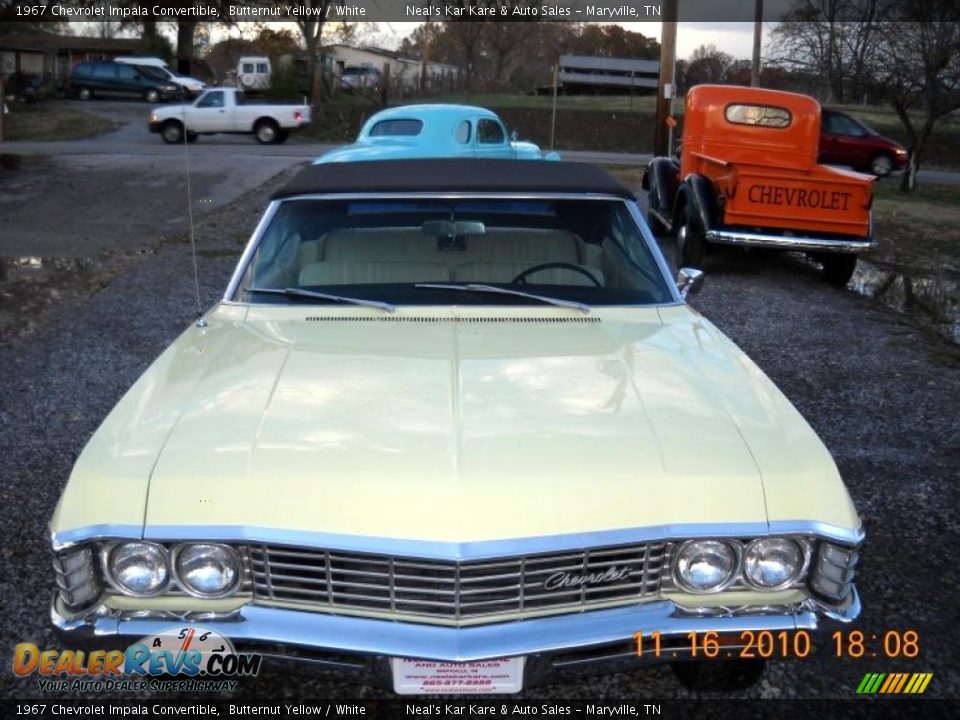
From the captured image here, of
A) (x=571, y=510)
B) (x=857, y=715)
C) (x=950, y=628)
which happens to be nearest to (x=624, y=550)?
(x=571, y=510)

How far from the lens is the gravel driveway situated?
10.3ft

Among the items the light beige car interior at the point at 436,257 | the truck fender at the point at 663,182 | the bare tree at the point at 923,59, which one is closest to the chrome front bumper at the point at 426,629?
the light beige car interior at the point at 436,257

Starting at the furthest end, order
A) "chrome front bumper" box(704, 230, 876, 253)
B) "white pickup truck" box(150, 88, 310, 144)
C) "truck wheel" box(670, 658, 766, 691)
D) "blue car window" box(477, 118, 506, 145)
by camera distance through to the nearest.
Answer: "white pickup truck" box(150, 88, 310, 144) → "blue car window" box(477, 118, 506, 145) → "chrome front bumper" box(704, 230, 876, 253) → "truck wheel" box(670, 658, 766, 691)

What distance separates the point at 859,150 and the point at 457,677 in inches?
946

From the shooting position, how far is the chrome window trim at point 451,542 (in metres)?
2.16

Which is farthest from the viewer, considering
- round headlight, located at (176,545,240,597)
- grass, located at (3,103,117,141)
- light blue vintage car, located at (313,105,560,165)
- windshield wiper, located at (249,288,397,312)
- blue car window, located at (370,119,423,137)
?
grass, located at (3,103,117,141)

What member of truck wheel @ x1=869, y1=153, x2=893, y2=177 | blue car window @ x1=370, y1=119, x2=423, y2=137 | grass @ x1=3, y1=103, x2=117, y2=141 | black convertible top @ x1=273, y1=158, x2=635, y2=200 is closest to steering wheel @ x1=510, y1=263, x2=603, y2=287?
black convertible top @ x1=273, y1=158, x2=635, y2=200

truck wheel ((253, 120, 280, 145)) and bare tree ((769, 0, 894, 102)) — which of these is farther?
truck wheel ((253, 120, 280, 145))

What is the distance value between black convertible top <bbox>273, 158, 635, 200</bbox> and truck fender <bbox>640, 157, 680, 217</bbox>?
820cm

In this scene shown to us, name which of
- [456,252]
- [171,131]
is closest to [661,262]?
[456,252]

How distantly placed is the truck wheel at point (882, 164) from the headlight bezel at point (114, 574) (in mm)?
24129

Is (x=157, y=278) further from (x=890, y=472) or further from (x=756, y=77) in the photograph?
(x=756, y=77)

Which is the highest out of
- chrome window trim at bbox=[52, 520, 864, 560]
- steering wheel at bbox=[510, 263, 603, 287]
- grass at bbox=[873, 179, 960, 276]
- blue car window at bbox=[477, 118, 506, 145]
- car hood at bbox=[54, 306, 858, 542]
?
blue car window at bbox=[477, 118, 506, 145]

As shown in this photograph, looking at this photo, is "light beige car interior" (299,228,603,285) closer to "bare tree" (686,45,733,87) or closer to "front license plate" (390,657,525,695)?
"front license plate" (390,657,525,695)
